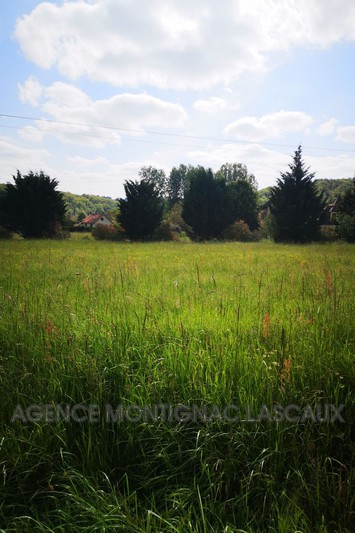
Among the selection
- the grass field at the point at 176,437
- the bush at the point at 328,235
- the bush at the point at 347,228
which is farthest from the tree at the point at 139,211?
the grass field at the point at 176,437

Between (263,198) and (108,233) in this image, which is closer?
(108,233)

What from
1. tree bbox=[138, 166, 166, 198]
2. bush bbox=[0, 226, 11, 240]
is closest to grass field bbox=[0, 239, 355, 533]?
bush bbox=[0, 226, 11, 240]

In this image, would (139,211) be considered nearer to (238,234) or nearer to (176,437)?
(238,234)

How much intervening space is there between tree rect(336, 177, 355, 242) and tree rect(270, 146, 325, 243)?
2.29 meters

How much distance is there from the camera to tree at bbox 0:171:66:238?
1166 inches

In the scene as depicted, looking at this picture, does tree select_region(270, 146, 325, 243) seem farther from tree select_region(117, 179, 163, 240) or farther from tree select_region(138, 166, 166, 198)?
tree select_region(138, 166, 166, 198)

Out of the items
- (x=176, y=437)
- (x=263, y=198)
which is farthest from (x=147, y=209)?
(x=263, y=198)

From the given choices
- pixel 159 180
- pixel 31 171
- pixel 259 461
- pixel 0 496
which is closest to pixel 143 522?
pixel 259 461

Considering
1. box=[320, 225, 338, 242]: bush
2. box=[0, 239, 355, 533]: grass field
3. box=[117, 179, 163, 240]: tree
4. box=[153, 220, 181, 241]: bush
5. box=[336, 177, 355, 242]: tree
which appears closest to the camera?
box=[0, 239, 355, 533]: grass field

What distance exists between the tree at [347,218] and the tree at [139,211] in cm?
1803

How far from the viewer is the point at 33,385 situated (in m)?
2.52

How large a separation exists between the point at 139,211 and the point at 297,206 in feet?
53.8

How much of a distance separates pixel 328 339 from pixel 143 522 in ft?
7.83

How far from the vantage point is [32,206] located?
2991cm
